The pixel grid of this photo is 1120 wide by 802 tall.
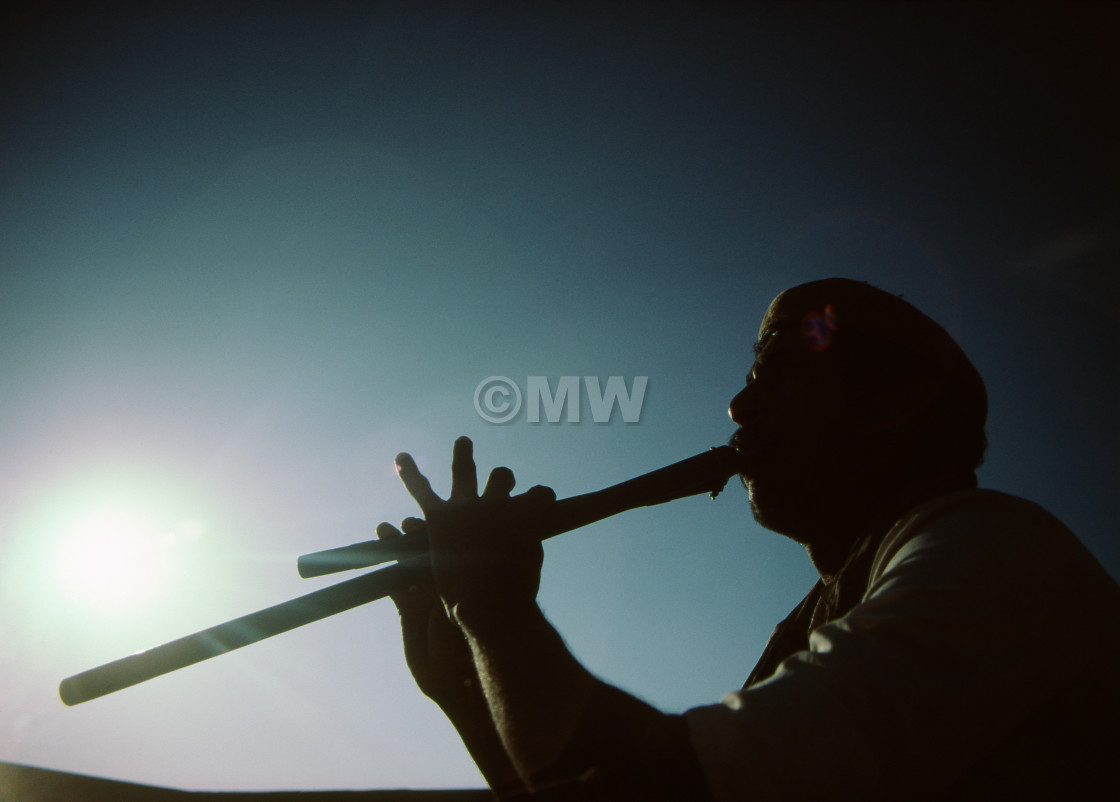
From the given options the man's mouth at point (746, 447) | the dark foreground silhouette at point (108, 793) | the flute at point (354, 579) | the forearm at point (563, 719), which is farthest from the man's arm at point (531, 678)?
the dark foreground silhouette at point (108, 793)

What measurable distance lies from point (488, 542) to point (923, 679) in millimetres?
1022

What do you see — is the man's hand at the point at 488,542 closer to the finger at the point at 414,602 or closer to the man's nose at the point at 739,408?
the finger at the point at 414,602

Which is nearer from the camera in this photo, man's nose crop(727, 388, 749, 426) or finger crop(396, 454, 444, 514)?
finger crop(396, 454, 444, 514)

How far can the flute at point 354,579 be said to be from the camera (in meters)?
1.76

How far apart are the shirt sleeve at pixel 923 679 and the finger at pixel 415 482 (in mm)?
1121

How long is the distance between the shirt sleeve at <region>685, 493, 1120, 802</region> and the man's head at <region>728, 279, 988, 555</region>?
0.77 meters

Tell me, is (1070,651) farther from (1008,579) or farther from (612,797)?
(612,797)

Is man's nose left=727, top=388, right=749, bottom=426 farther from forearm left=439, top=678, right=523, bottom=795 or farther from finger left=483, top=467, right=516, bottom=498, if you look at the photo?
forearm left=439, top=678, right=523, bottom=795

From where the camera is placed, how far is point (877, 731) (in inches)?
38.7

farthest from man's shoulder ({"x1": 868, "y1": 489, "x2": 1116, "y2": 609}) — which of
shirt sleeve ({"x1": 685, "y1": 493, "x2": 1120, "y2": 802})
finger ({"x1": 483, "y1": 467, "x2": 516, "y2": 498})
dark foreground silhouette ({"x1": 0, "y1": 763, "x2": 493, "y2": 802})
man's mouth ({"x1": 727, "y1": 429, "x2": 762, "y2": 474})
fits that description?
dark foreground silhouette ({"x1": 0, "y1": 763, "x2": 493, "y2": 802})

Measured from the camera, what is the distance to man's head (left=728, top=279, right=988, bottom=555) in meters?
2.14

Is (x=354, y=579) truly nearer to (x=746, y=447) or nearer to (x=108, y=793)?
(x=746, y=447)

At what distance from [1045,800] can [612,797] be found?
924mm

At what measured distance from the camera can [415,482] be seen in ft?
6.56
